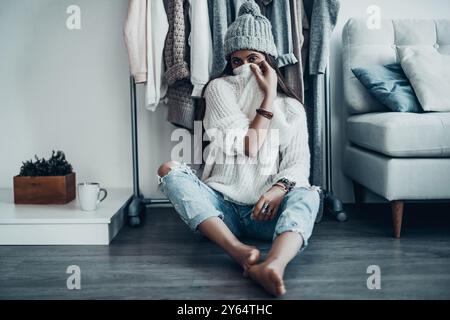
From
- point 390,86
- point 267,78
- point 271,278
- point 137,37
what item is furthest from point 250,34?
point 271,278

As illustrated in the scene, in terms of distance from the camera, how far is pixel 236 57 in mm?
1696

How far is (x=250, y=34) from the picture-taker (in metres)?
1.64

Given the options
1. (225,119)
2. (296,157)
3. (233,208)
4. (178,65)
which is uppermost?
(178,65)

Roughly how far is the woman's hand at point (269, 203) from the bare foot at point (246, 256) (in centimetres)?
18

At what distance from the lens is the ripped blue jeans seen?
134cm

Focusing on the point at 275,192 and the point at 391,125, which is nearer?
the point at 275,192

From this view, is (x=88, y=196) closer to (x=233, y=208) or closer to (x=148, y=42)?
(x=233, y=208)

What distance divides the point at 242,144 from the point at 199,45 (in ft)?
1.63

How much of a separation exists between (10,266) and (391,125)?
1289 millimetres
